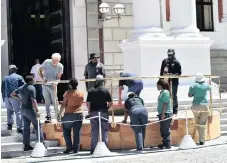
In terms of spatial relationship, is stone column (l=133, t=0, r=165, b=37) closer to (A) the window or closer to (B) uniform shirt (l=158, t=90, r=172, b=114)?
(B) uniform shirt (l=158, t=90, r=172, b=114)

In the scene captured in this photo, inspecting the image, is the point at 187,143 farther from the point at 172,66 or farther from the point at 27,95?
the point at 27,95

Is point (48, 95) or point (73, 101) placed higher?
point (48, 95)

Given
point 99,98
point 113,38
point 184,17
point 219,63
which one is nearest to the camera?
point 99,98

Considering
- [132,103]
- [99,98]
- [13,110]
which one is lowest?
[13,110]

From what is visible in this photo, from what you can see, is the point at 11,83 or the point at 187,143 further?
the point at 11,83

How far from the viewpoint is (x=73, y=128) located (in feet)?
39.5

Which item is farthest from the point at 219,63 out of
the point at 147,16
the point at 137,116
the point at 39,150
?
the point at 39,150

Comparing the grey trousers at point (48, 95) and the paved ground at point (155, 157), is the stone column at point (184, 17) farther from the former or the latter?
the paved ground at point (155, 157)

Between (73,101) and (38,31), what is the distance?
10539 mm

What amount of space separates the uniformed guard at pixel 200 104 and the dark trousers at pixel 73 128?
2.67 m

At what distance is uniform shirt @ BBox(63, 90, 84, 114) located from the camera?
11.9 m

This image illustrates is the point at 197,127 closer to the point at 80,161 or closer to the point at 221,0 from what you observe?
the point at 80,161

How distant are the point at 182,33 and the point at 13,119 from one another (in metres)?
6.79

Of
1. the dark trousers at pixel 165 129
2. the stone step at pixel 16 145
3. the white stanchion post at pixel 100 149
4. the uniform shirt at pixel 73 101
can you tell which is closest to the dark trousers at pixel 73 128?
the uniform shirt at pixel 73 101
